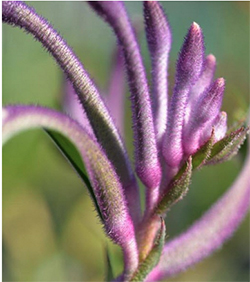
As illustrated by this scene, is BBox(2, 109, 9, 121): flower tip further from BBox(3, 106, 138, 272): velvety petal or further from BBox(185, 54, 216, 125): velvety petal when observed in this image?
BBox(185, 54, 216, 125): velvety petal

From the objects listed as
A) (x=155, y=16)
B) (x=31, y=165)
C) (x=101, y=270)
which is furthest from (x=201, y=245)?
(x=31, y=165)

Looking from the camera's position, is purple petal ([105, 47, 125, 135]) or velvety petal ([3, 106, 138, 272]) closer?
velvety petal ([3, 106, 138, 272])

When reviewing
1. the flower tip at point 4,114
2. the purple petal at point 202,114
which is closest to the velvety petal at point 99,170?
the flower tip at point 4,114

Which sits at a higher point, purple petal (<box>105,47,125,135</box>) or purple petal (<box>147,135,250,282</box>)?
purple petal (<box>105,47,125,135</box>)

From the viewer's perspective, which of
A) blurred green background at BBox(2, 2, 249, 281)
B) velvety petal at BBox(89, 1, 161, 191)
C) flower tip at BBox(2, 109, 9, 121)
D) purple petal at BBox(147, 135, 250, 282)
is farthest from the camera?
blurred green background at BBox(2, 2, 249, 281)

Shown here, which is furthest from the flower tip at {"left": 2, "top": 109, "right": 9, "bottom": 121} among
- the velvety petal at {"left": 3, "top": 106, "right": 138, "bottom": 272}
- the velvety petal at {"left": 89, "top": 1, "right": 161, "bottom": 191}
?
the velvety petal at {"left": 89, "top": 1, "right": 161, "bottom": 191}

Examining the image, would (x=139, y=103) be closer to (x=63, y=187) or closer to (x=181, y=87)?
(x=181, y=87)

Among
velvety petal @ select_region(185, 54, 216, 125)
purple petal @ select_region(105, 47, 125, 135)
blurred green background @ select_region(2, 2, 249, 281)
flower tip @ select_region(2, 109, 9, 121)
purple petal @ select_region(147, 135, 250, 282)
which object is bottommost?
blurred green background @ select_region(2, 2, 249, 281)
